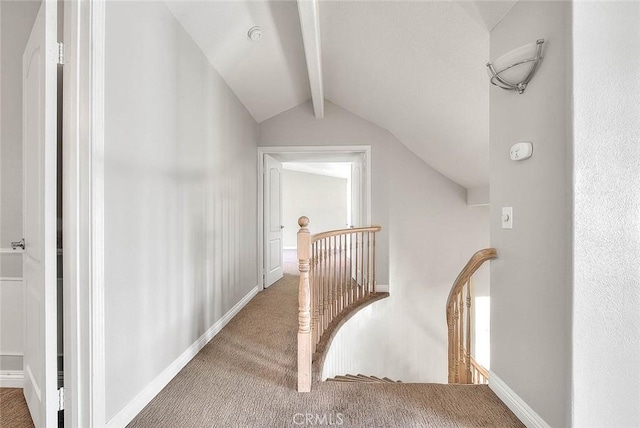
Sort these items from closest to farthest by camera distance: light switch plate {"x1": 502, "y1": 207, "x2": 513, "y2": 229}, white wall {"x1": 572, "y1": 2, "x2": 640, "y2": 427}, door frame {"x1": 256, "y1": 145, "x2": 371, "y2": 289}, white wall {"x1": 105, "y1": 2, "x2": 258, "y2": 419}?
1. white wall {"x1": 572, "y1": 2, "x2": 640, "y2": 427}
2. white wall {"x1": 105, "y1": 2, "x2": 258, "y2": 419}
3. light switch plate {"x1": 502, "y1": 207, "x2": 513, "y2": 229}
4. door frame {"x1": 256, "y1": 145, "x2": 371, "y2": 289}

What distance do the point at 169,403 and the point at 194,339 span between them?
0.65 metres

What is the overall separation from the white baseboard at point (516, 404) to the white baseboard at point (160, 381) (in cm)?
202

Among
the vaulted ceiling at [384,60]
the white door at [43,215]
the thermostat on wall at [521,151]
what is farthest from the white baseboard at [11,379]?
the thermostat on wall at [521,151]

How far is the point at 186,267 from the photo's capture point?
232cm

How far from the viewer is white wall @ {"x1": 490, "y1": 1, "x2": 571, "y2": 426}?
55.3 inches

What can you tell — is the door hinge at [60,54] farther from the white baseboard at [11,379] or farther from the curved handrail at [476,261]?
the curved handrail at [476,261]

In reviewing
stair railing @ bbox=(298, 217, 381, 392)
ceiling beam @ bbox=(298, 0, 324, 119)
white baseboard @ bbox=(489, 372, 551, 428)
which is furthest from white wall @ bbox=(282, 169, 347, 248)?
white baseboard @ bbox=(489, 372, 551, 428)

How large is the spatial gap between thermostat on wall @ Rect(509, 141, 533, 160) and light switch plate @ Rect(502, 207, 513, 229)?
0.29m

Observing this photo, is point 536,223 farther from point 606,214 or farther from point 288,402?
point 288,402

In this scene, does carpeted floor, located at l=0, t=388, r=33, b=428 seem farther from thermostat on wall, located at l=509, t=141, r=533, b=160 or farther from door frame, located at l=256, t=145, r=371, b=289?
thermostat on wall, located at l=509, t=141, r=533, b=160

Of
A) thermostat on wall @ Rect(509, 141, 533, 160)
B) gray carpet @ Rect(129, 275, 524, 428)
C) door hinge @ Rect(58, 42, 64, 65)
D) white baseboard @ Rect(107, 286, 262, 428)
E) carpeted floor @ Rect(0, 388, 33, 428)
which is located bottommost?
gray carpet @ Rect(129, 275, 524, 428)

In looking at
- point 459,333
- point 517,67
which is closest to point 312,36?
point 517,67

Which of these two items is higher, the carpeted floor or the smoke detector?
the smoke detector

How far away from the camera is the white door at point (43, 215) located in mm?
1408
